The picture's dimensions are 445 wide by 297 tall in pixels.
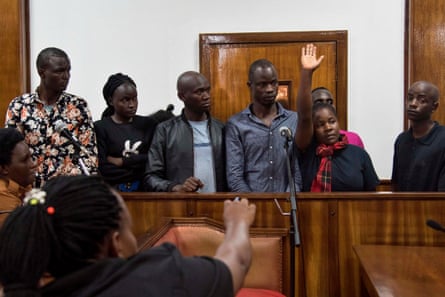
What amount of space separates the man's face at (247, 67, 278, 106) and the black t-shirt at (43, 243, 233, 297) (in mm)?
1909

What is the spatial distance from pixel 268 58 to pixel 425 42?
143cm

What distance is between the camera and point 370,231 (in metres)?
2.54

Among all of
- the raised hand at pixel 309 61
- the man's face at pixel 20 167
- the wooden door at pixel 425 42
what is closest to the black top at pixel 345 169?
the raised hand at pixel 309 61

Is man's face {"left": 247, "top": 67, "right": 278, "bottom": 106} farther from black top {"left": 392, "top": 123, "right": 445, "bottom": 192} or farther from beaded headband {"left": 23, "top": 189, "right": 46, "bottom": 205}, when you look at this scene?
beaded headband {"left": 23, "top": 189, "right": 46, "bottom": 205}

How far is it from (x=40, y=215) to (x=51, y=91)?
84.4 inches

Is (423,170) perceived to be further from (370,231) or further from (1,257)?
(1,257)

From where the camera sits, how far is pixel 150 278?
0.97 m

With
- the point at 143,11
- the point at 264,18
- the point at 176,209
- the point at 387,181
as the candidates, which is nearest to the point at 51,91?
the point at 176,209

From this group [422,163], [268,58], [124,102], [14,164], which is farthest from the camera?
[268,58]

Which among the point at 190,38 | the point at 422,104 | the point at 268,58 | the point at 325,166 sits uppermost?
the point at 190,38

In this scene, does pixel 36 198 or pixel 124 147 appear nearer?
pixel 36 198

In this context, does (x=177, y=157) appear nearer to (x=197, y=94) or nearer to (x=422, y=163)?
(x=197, y=94)

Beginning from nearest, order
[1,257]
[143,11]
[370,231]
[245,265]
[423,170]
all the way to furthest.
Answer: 1. [1,257]
2. [245,265]
3. [370,231]
4. [423,170]
5. [143,11]

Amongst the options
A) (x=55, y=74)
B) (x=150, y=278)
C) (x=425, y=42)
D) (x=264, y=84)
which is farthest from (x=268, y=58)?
(x=150, y=278)
